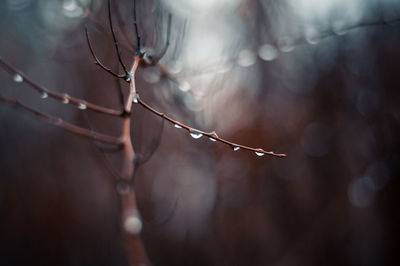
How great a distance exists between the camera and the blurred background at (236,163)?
9.49 feet

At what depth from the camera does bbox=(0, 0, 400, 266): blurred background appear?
2.89 meters

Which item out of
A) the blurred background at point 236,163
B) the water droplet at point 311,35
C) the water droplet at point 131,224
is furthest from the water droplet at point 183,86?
the blurred background at point 236,163

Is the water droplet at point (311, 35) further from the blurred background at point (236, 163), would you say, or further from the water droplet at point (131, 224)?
the water droplet at point (131, 224)

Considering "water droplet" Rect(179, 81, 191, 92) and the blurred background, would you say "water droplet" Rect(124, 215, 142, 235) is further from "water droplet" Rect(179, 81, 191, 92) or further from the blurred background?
the blurred background

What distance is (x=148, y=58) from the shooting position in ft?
3.76

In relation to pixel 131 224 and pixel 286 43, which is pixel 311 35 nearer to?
pixel 286 43

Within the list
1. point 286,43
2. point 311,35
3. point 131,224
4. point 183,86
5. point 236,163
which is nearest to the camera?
point 131,224

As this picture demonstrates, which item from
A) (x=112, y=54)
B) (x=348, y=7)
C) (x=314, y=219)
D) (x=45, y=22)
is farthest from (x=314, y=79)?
(x=45, y=22)

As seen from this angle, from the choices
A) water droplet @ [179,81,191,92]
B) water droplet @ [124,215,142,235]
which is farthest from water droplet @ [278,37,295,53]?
water droplet @ [124,215,142,235]

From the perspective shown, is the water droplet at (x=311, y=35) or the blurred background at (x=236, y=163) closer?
the water droplet at (x=311, y=35)

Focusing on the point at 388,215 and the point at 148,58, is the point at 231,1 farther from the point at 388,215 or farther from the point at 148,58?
the point at 388,215

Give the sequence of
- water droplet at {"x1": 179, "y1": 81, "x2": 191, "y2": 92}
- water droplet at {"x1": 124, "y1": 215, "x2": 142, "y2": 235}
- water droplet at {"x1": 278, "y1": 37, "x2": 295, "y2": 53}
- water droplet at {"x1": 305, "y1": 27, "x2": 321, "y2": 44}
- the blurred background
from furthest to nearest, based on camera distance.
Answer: the blurred background < water droplet at {"x1": 278, "y1": 37, "x2": 295, "y2": 53} < water droplet at {"x1": 305, "y1": 27, "x2": 321, "y2": 44} < water droplet at {"x1": 179, "y1": 81, "x2": 191, "y2": 92} < water droplet at {"x1": 124, "y1": 215, "x2": 142, "y2": 235}

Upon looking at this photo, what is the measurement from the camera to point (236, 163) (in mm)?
2982

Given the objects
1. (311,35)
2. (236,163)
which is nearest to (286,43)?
(311,35)
